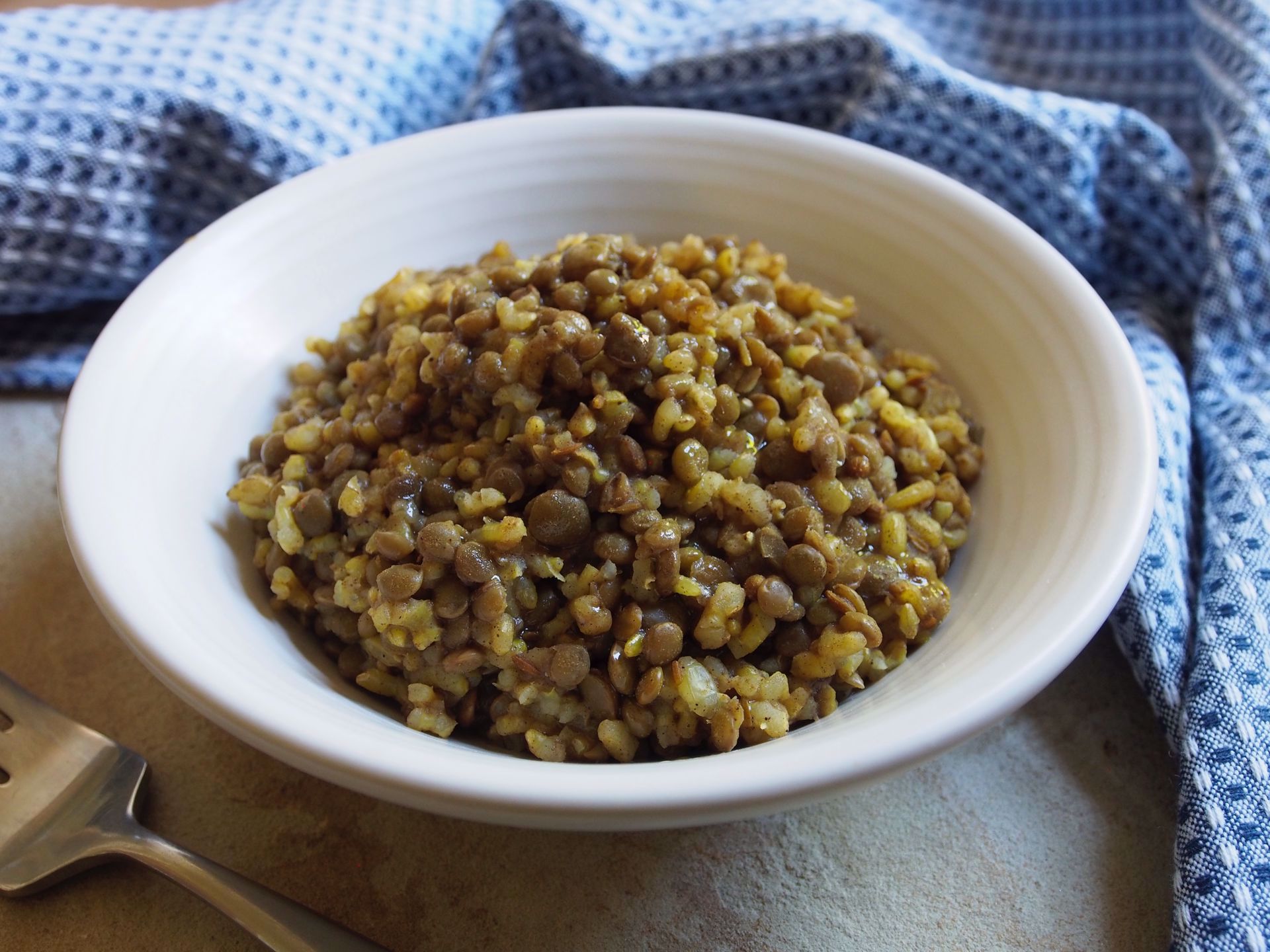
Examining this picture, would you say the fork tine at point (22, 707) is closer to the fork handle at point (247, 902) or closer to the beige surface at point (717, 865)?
the beige surface at point (717, 865)

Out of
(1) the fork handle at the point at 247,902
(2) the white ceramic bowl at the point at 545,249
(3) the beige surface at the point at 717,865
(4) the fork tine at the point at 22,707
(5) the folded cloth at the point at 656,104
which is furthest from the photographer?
(5) the folded cloth at the point at 656,104

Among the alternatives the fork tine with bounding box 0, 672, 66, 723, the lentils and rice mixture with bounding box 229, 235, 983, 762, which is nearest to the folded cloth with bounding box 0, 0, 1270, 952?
the lentils and rice mixture with bounding box 229, 235, 983, 762

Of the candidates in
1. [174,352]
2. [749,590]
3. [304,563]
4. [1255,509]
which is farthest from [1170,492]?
[174,352]

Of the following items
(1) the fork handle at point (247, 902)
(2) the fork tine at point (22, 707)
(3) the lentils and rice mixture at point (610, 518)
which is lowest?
(2) the fork tine at point (22, 707)

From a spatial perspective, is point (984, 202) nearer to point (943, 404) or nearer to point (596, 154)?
point (943, 404)

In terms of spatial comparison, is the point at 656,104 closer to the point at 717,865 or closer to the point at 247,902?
the point at 717,865

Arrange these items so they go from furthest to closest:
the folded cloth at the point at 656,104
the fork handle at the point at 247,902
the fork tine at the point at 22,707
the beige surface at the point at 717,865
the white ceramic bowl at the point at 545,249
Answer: the folded cloth at the point at 656,104
the fork tine at the point at 22,707
the beige surface at the point at 717,865
the fork handle at the point at 247,902
the white ceramic bowl at the point at 545,249

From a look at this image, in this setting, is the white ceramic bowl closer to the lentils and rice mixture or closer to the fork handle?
the lentils and rice mixture

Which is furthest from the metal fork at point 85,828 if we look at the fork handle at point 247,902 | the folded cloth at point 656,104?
the folded cloth at point 656,104
